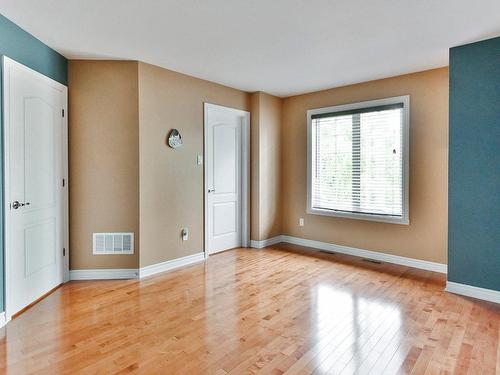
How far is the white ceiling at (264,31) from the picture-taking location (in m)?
2.40

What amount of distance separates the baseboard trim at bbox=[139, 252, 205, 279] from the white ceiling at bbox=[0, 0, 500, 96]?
2.48 m

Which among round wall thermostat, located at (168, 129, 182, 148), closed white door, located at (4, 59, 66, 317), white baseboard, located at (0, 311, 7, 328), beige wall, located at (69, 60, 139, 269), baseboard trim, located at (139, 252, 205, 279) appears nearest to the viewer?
white baseboard, located at (0, 311, 7, 328)

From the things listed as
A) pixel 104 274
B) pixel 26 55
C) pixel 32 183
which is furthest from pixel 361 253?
pixel 26 55

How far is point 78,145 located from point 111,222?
0.97 meters

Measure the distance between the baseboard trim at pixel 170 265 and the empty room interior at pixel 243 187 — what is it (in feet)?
0.07

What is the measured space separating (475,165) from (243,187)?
Answer: 3.15m

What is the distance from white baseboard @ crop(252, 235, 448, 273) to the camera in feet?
12.9

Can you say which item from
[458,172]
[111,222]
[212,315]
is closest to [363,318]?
[212,315]

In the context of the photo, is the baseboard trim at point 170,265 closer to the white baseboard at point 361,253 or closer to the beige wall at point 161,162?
the beige wall at point 161,162

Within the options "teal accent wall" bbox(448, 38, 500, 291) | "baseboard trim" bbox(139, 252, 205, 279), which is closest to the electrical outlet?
"baseboard trim" bbox(139, 252, 205, 279)

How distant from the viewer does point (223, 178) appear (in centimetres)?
482

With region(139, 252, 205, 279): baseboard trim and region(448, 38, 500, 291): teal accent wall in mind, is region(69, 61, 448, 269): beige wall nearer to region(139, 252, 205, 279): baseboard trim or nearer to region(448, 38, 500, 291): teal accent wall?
region(139, 252, 205, 279): baseboard trim

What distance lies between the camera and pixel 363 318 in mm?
2643

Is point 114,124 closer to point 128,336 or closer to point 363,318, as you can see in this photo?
point 128,336
